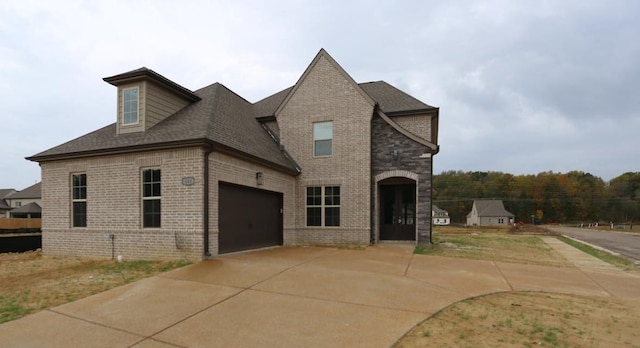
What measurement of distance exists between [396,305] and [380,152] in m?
9.83

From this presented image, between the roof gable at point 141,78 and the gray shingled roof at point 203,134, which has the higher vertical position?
the roof gable at point 141,78

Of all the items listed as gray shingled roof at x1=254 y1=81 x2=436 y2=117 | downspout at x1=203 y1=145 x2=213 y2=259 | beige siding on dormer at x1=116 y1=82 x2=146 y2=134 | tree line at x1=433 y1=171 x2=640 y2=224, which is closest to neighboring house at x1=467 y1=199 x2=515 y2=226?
tree line at x1=433 y1=171 x2=640 y2=224

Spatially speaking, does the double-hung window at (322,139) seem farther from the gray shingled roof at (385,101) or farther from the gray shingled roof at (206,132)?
the gray shingled roof at (385,101)

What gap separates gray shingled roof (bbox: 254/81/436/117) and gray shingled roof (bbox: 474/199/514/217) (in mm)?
85605

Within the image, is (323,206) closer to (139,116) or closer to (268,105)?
(268,105)

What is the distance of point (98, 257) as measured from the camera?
11781mm

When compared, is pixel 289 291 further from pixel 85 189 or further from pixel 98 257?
pixel 85 189

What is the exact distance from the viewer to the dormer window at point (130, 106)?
1245cm

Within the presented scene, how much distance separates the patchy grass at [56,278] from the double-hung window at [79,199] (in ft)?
4.08

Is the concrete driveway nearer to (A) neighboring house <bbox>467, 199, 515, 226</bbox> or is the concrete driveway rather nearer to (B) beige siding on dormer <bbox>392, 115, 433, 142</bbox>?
(B) beige siding on dormer <bbox>392, 115, 433, 142</bbox>

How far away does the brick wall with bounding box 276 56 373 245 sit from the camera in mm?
15538

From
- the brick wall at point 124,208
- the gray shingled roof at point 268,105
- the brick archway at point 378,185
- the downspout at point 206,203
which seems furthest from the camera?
the gray shingled roof at point 268,105

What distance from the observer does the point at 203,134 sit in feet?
34.7

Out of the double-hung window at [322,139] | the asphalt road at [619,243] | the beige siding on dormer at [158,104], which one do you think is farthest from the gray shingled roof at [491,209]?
the beige siding on dormer at [158,104]
